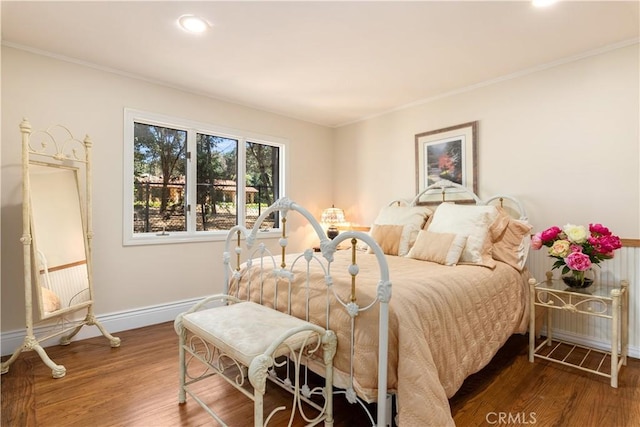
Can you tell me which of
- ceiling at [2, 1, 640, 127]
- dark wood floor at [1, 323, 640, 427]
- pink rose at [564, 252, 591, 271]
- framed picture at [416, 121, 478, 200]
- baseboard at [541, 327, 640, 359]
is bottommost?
dark wood floor at [1, 323, 640, 427]

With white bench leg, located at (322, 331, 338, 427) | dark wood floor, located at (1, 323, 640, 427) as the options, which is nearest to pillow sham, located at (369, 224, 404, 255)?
dark wood floor, located at (1, 323, 640, 427)

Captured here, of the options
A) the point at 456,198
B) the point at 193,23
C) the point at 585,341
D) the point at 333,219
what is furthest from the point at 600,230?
the point at 193,23

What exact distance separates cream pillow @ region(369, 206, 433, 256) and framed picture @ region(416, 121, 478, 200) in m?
0.50

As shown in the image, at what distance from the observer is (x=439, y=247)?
2510 mm

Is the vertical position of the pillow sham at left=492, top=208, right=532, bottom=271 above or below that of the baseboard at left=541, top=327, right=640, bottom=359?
above

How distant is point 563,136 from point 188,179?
3537mm

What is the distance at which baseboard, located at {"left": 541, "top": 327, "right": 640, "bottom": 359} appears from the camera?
2410 millimetres

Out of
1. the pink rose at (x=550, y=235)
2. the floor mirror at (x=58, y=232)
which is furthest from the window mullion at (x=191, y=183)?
the pink rose at (x=550, y=235)

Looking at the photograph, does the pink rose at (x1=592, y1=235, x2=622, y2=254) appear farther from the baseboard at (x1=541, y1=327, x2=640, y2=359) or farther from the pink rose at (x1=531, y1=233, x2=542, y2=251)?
the baseboard at (x1=541, y1=327, x2=640, y2=359)

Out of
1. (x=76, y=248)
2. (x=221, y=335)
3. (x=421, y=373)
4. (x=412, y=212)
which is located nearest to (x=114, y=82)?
(x=76, y=248)

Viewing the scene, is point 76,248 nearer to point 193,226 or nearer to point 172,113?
point 193,226

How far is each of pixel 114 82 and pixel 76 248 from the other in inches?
60.0

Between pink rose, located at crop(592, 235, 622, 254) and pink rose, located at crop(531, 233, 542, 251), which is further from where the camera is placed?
pink rose, located at crop(531, 233, 542, 251)

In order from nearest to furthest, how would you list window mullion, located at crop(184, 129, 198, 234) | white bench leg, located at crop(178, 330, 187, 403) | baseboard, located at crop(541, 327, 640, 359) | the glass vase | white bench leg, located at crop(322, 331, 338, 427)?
1. white bench leg, located at crop(322, 331, 338, 427)
2. white bench leg, located at crop(178, 330, 187, 403)
3. the glass vase
4. baseboard, located at crop(541, 327, 640, 359)
5. window mullion, located at crop(184, 129, 198, 234)
